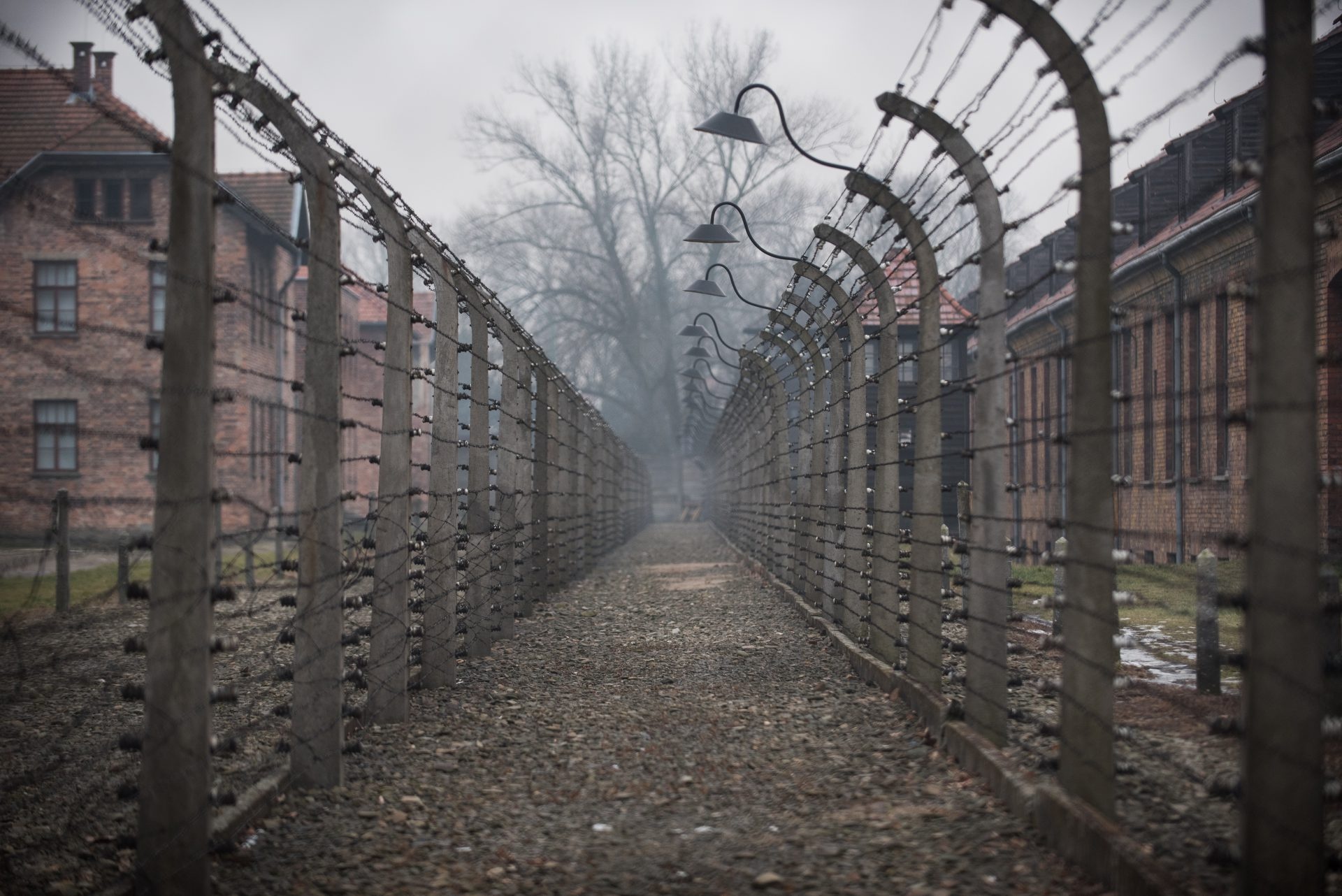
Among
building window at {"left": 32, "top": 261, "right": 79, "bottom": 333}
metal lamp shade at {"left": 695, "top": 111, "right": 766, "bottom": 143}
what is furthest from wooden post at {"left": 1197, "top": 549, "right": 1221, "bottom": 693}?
building window at {"left": 32, "top": 261, "right": 79, "bottom": 333}

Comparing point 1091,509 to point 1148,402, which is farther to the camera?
point 1148,402

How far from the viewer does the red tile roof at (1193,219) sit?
13711 mm

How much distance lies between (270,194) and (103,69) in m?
4.39

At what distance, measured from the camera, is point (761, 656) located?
8.95 m

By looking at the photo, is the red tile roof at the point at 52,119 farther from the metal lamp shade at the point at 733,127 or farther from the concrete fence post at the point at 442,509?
the concrete fence post at the point at 442,509

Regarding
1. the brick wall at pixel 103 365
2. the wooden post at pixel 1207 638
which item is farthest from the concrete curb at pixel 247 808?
the brick wall at pixel 103 365

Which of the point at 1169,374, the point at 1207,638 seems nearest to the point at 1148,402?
the point at 1169,374

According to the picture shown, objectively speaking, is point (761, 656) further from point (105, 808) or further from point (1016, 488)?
point (105, 808)

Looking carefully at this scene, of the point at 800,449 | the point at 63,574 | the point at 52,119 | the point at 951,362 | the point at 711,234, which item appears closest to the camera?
the point at 800,449

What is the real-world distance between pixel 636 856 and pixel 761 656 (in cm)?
474

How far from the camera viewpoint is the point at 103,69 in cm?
2980

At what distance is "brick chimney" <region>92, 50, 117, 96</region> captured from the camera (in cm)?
2964

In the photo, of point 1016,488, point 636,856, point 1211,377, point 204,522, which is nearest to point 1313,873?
point 636,856

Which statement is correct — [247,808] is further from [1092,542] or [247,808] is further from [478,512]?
[478,512]
